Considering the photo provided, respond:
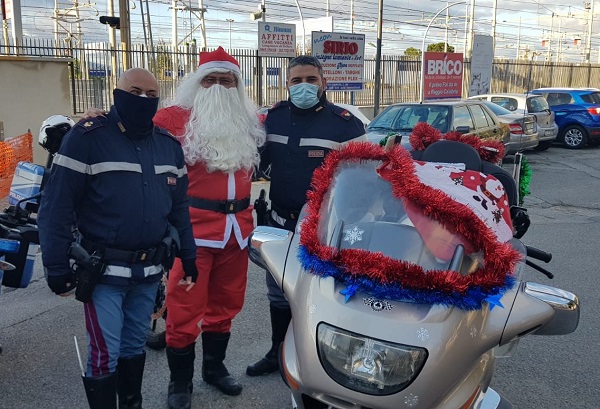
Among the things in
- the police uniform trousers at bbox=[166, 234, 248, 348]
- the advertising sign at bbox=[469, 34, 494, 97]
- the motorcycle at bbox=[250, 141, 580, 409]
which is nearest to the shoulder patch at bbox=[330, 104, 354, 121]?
the police uniform trousers at bbox=[166, 234, 248, 348]

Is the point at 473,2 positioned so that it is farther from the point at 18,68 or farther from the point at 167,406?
the point at 167,406

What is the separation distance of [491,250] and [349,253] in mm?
540

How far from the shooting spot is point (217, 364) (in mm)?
3699

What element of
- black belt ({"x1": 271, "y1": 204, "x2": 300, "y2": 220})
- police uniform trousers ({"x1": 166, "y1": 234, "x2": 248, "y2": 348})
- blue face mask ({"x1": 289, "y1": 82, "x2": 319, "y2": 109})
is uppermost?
blue face mask ({"x1": 289, "y1": 82, "x2": 319, "y2": 109})

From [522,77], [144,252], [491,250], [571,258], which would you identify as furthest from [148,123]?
[522,77]

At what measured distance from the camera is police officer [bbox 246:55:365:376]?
146 inches

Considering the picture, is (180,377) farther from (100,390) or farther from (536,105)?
(536,105)

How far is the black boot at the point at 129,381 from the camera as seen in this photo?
304 cm

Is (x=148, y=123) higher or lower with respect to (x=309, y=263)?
higher

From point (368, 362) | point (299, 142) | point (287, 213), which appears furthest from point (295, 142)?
point (368, 362)

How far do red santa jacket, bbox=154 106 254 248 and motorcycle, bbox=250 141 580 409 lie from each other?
0.79 m

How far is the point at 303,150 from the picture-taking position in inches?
146

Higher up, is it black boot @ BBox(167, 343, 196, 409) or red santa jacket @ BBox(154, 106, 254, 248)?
red santa jacket @ BBox(154, 106, 254, 248)

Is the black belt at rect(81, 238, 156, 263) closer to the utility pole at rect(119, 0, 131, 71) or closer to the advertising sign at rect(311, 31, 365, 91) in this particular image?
the utility pole at rect(119, 0, 131, 71)
